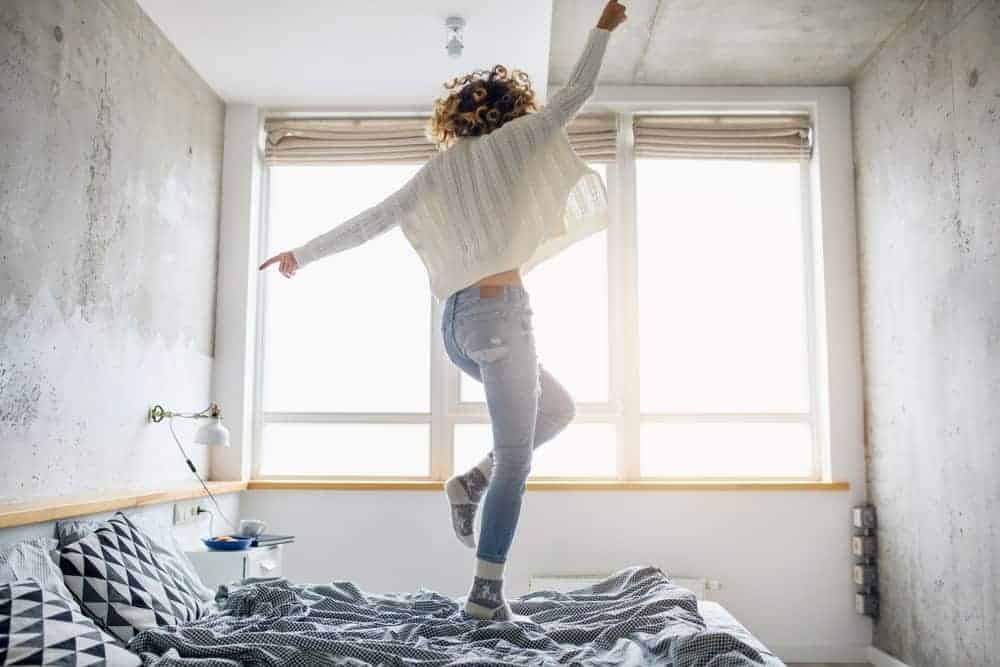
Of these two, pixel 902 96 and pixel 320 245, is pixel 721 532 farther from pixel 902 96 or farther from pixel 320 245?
pixel 320 245

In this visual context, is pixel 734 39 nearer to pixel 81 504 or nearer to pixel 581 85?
pixel 581 85

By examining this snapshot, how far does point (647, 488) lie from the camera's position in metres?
4.17

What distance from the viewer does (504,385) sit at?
2205 millimetres

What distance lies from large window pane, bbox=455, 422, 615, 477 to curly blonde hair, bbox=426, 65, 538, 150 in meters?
2.21

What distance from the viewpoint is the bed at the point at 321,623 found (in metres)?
1.62

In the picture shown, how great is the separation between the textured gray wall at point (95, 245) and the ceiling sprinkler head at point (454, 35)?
114cm

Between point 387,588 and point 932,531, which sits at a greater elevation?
point 932,531

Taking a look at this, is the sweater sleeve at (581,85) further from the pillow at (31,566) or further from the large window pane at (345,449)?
the large window pane at (345,449)

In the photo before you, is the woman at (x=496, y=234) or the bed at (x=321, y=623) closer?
the bed at (x=321, y=623)

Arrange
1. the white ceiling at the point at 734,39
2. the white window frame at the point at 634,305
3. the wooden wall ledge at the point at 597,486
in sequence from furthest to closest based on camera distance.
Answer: the white window frame at the point at 634,305, the wooden wall ledge at the point at 597,486, the white ceiling at the point at 734,39

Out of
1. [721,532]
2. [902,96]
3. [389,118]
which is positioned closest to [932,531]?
[721,532]

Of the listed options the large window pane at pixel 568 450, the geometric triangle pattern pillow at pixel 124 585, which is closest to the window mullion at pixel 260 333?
the large window pane at pixel 568 450

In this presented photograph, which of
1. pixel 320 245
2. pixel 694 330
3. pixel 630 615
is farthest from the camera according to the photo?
pixel 694 330

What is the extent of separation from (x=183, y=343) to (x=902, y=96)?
325cm
